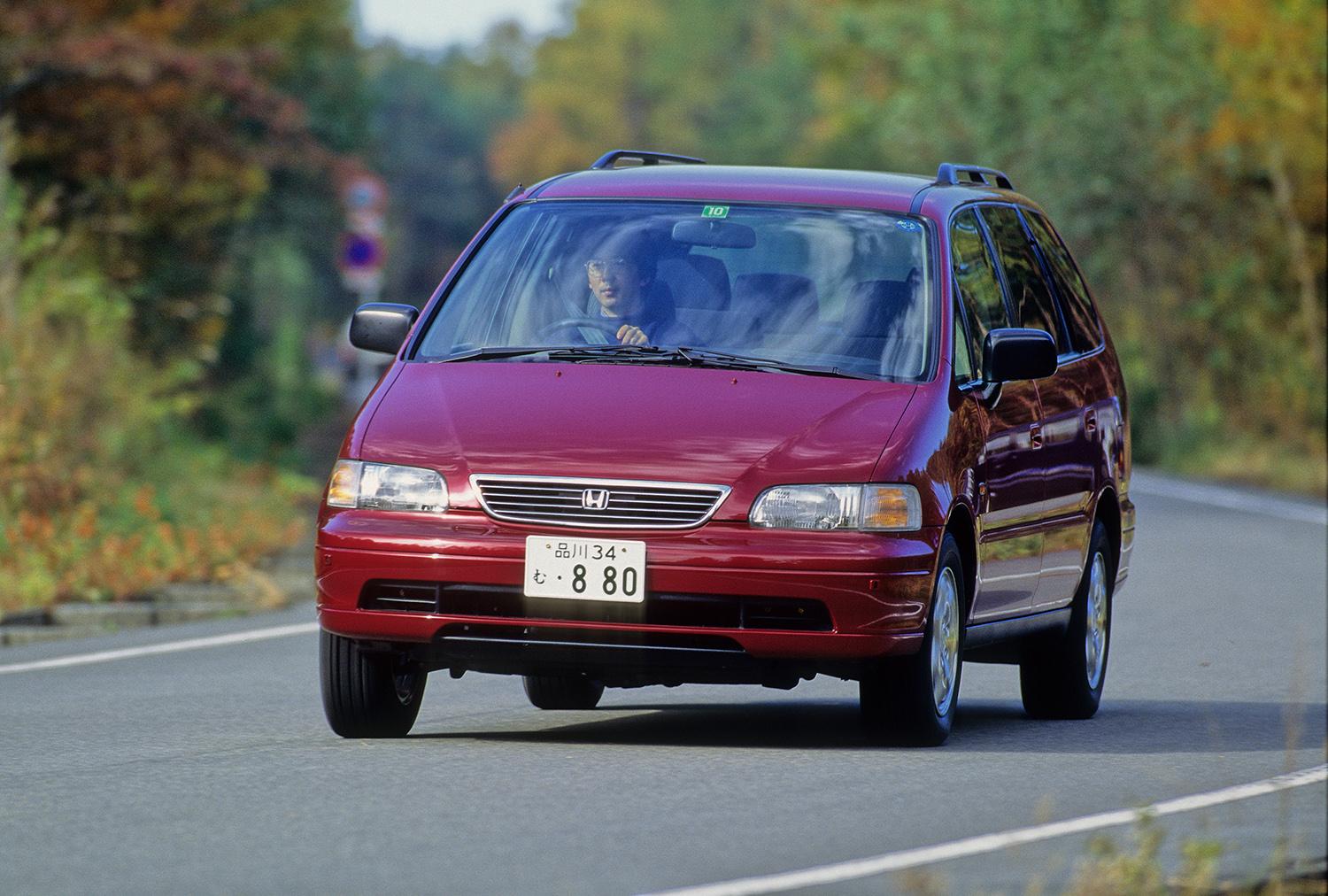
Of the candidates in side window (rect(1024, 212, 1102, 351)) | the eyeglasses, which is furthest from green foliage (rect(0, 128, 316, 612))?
the eyeglasses

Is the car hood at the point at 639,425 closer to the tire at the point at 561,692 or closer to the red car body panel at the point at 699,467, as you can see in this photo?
the red car body panel at the point at 699,467

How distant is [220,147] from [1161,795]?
54.1 feet

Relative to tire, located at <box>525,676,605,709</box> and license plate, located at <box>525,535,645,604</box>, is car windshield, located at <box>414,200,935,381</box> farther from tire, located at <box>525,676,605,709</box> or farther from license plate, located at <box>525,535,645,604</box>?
tire, located at <box>525,676,605,709</box>

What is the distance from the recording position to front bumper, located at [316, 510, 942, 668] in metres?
8.09

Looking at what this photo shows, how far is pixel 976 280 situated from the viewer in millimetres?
9680

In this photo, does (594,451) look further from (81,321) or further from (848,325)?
(81,321)

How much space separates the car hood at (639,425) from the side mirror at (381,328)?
606 millimetres

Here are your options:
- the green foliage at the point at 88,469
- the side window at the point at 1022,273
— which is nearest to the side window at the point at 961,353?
the side window at the point at 1022,273

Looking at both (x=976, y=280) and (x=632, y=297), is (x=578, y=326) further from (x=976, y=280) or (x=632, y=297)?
(x=976, y=280)

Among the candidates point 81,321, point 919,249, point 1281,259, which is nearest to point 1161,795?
point 919,249

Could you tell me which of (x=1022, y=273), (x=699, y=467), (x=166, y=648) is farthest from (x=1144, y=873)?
(x=166, y=648)

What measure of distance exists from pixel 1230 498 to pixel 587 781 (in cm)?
2001

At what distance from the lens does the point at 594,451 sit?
8180 millimetres

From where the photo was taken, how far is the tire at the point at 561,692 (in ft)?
33.6
